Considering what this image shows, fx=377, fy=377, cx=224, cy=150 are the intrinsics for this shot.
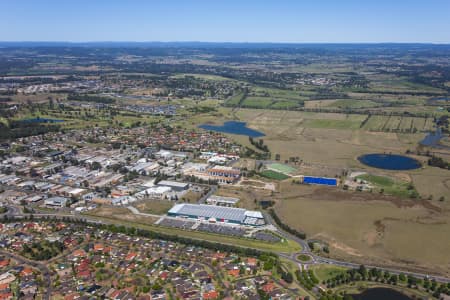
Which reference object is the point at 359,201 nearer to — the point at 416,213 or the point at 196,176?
the point at 416,213

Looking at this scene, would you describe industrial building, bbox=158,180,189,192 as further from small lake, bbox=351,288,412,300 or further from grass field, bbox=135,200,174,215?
small lake, bbox=351,288,412,300

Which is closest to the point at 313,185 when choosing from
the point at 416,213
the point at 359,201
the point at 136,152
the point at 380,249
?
the point at 359,201

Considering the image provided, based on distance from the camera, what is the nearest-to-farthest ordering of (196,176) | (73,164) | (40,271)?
1. (40,271)
2. (196,176)
3. (73,164)

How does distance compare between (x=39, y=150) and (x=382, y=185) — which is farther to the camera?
(x=39, y=150)

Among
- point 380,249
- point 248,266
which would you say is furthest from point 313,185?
point 248,266

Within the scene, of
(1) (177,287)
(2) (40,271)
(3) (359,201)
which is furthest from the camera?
(3) (359,201)

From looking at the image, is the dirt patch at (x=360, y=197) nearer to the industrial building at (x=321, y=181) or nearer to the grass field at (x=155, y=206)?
the industrial building at (x=321, y=181)
